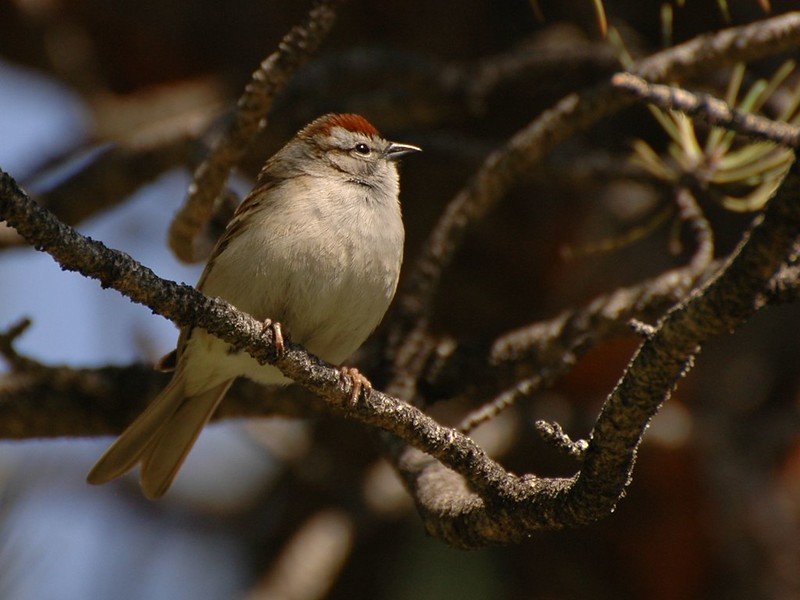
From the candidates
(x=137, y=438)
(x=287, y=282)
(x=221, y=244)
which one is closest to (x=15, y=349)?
(x=137, y=438)

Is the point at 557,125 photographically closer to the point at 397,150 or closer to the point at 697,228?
the point at 697,228

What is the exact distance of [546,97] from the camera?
5707 millimetres

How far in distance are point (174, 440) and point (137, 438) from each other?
189 mm

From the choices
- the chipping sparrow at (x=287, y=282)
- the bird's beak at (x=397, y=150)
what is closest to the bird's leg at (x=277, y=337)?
the chipping sparrow at (x=287, y=282)

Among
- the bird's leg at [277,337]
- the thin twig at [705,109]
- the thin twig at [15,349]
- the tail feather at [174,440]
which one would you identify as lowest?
the tail feather at [174,440]

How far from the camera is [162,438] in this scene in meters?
3.87

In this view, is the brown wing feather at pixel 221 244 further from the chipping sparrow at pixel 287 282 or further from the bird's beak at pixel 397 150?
the bird's beak at pixel 397 150

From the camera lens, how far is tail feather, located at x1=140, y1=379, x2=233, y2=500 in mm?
3805

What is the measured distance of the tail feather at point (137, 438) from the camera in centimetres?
357

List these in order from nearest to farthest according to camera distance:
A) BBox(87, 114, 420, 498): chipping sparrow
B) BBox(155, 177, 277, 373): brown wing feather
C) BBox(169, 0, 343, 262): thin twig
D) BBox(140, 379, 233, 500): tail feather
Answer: BBox(169, 0, 343, 262): thin twig < BBox(87, 114, 420, 498): chipping sparrow < BBox(155, 177, 277, 373): brown wing feather < BBox(140, 379, 233, 500): tail feather

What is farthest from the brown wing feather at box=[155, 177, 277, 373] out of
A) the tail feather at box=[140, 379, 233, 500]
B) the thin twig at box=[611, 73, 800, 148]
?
the thin twig at box=[611, 73, 800, 148]

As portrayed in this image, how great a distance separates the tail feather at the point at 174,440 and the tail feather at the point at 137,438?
0.09 ft

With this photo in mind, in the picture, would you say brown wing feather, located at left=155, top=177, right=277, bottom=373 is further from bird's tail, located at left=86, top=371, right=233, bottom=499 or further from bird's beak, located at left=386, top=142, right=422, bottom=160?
bird's beak, located at left=386, top=142, right=422, bottom=160

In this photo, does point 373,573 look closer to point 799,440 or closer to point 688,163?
point 799,440
